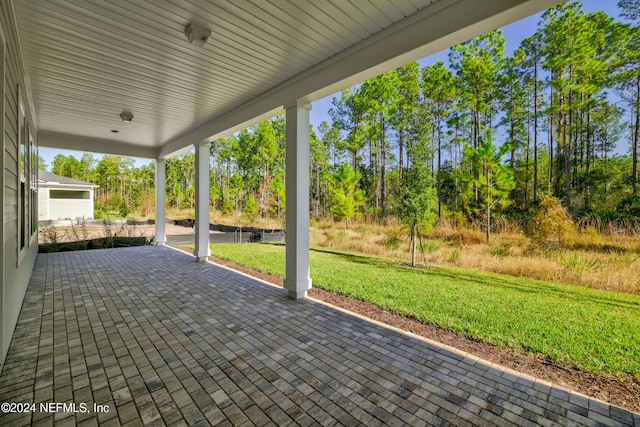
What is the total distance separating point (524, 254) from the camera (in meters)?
6.25

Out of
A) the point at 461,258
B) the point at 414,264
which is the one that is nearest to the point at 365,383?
the point at 414,264

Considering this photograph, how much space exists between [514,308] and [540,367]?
1.53m

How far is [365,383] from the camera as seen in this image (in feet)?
6.72

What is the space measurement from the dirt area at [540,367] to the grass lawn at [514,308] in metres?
0.12

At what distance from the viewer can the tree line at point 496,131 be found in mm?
6676

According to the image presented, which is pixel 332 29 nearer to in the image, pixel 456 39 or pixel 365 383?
pixel 456 39

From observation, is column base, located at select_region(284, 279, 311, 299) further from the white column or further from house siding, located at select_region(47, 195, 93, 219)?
house siding, located at select_region(47, 195, 93, 219)

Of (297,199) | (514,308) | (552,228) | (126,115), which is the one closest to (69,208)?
(126,115)

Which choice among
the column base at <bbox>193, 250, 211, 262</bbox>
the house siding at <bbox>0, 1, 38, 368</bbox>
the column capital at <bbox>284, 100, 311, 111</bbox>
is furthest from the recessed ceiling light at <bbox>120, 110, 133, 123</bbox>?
the column capital at <bbox>284, 100, 311, 111</bbox>

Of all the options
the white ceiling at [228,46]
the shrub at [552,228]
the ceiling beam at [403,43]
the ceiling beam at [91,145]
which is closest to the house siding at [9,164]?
the white ceiling at [228,46]

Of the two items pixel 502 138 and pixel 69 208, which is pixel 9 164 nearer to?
pixel 502 138

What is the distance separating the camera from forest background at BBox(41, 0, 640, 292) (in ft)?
21.2

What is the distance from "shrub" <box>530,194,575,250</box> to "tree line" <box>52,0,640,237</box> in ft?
3.26

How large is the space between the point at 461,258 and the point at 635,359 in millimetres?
4196
